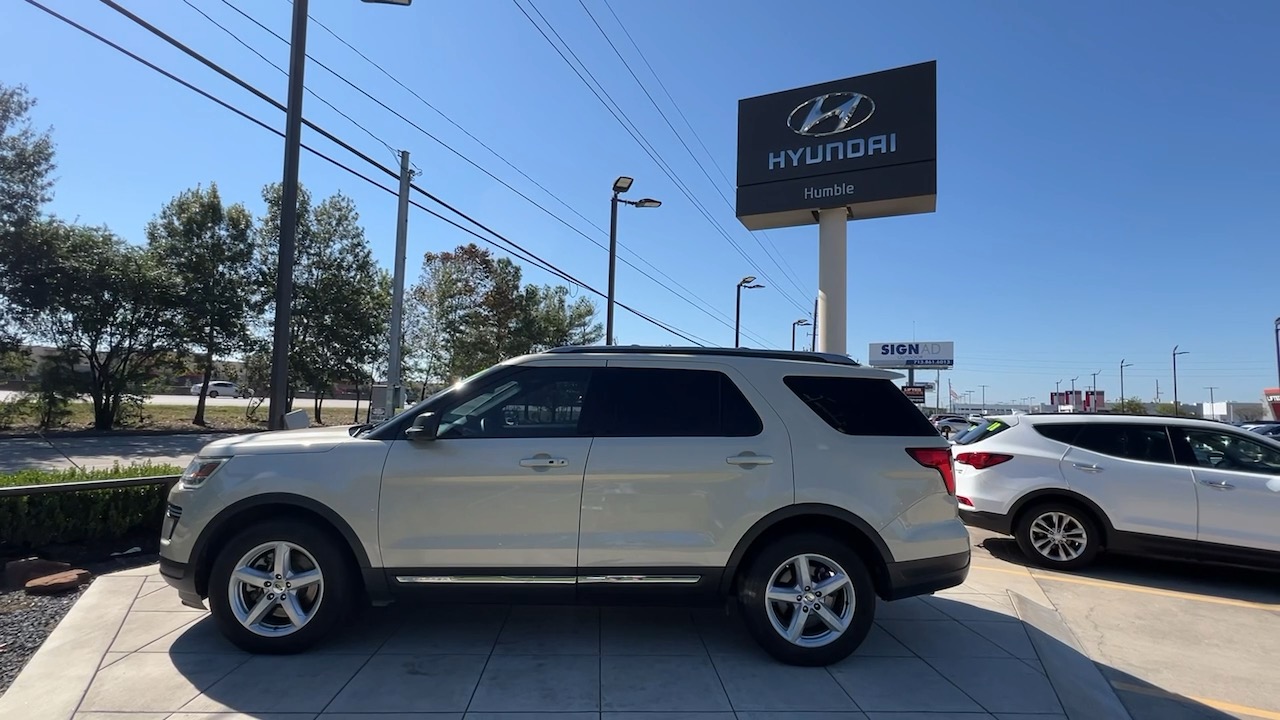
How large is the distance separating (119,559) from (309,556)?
368 cm

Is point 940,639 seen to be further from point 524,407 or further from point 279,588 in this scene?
point 279,588

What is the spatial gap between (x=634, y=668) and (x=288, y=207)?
269 inches

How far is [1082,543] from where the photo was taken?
22.0 ft

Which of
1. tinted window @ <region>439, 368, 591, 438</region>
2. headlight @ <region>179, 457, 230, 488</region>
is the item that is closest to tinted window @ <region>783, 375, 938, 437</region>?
tinted window @ <region>439, 368, 591, 438</region>

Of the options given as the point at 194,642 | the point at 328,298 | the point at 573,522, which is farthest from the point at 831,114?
the point at 328,298

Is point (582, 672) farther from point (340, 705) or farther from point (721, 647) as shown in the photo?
point (340, 705)

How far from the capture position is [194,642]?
13.6 ft

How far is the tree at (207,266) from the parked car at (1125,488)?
26.9 meters

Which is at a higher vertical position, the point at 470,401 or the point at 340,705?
the point at 470,401

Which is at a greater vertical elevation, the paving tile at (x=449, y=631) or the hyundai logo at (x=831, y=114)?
the hyundai logo at (x=831, y=114)

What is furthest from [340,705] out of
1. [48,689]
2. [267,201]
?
[267,201]

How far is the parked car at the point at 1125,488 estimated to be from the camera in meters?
6.17

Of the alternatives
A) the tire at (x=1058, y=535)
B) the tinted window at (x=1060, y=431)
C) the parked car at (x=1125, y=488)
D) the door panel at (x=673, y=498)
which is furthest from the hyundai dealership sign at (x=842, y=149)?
the door panel at (x=673, y=498)

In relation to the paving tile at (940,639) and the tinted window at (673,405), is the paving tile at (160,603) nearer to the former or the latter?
the tinted window at (673,405)
